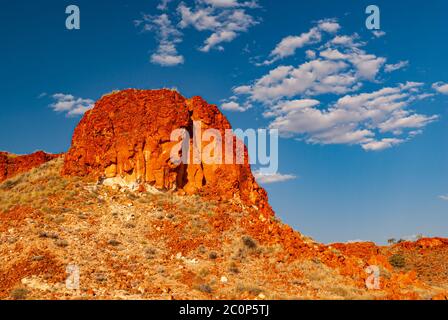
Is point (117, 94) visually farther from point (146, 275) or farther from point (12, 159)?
point (12, 159)

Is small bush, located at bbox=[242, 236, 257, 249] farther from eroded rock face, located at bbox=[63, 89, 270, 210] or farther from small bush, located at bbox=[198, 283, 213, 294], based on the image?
eroded rock face, located at bbox=[63, 89, 270, 210]

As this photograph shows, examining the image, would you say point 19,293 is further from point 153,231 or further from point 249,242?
point 249,242

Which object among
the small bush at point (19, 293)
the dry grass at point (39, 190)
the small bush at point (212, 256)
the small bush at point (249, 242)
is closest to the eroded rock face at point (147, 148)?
the dry grass at point (39, 190)

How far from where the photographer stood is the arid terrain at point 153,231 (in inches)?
567

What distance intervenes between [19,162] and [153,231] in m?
23.0

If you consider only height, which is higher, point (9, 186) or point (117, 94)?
point (117, 94)

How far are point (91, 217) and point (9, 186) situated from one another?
25.4 feet

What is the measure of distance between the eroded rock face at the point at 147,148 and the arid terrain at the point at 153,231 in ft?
0.19

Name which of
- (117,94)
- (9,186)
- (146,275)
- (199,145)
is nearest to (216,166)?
(199,145)

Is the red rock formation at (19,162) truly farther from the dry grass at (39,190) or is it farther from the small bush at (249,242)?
the small bush at (249,242)

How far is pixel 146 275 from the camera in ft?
49.3

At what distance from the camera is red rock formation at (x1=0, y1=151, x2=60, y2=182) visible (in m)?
34.2

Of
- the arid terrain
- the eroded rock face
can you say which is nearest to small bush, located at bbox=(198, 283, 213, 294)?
the arid terrain

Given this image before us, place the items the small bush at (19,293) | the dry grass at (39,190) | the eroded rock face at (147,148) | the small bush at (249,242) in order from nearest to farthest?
the small bush at (19,293)
the small bush at (249,242)
the dry grass at (39,190)
the eroded rock face at (147,148)
